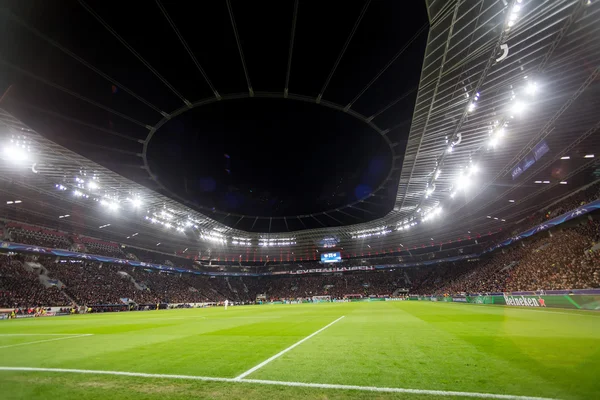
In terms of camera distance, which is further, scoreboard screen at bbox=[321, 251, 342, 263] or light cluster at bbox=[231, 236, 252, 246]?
light cluster at bbox=[231, 236, 252, 246]

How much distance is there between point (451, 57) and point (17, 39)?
19630 millimetres

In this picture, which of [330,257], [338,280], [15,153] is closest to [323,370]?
[15,153]

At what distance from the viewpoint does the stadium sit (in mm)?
5547

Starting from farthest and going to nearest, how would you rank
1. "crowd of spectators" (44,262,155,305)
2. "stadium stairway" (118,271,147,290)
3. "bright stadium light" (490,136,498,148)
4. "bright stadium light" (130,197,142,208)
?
"stadium stairway" (118,271,147,290)
"crowd of spectators" (44,262,155,305)
"bright stadium light" (130,197,142,208)
"bright stadium light" (490,136,498,148)

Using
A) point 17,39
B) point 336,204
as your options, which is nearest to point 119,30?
point 17,39

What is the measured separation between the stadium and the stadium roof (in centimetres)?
14

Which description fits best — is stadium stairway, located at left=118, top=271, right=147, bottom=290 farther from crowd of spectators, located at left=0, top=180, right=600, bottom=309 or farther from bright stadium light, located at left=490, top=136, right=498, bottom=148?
bright stadium light, located at left=490, top=136, right=498, bottom=148

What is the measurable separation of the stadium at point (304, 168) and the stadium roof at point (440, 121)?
0.14 metres

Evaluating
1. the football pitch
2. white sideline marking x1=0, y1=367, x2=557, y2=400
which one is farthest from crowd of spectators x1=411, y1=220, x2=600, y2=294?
white sideline marking x1=0, y1=367, x2=557, y2=400

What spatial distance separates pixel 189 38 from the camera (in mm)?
13117

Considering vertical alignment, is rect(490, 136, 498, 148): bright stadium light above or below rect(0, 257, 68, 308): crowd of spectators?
above

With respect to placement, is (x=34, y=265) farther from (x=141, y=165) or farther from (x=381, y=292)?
(x=381, y=292)

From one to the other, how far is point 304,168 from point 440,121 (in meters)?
16.1

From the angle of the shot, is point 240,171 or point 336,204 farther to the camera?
point 336,204
